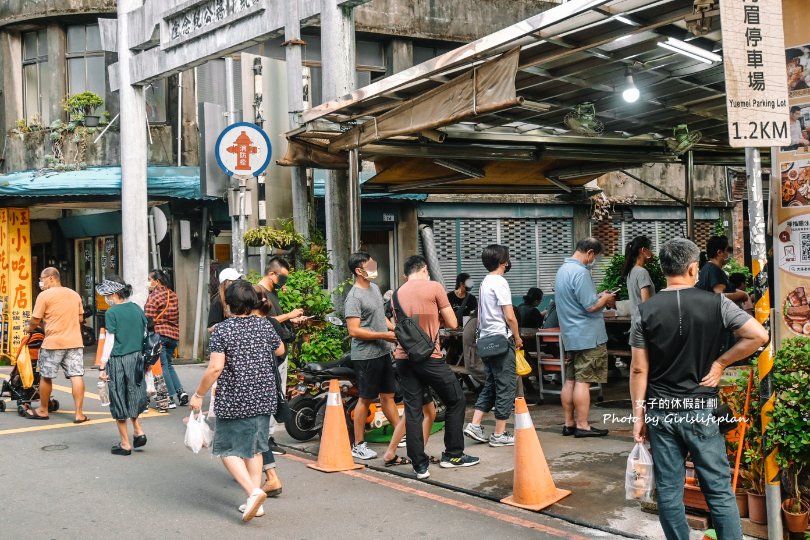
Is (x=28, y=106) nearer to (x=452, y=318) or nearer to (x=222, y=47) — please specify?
(x=222, y=47)

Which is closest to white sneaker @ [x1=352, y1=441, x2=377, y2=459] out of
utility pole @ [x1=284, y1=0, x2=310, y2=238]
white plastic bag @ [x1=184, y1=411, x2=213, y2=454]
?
white plastic bag @ [x1=184, y1=411, x2=213, y2=454]

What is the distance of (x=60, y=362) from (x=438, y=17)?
11.7 m

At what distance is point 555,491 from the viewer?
20.9 feet

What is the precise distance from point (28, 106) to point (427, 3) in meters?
8.81

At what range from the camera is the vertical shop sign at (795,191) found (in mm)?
5352

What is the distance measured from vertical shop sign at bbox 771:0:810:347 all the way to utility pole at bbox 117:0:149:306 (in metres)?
10.8

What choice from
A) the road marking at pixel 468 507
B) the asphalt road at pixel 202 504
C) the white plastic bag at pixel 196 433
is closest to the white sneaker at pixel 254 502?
the asphalt road at pixel 202 504

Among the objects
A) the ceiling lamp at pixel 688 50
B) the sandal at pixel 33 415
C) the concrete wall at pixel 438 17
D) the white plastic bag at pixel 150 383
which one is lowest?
the sandal at pixel 33 415

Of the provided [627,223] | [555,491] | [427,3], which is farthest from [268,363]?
[627,223]

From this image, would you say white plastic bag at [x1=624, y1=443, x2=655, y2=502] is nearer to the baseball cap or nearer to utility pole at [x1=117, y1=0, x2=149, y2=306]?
the baseball cap

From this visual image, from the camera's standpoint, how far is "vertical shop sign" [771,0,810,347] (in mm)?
5352

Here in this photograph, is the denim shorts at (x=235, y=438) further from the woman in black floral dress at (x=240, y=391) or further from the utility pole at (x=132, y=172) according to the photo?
the utility pole at (x=132, y=172)

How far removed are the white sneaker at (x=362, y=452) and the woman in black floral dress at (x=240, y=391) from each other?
1729mm

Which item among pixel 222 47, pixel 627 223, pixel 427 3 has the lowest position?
pixel 627 223
